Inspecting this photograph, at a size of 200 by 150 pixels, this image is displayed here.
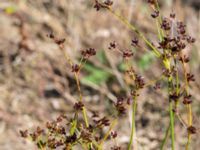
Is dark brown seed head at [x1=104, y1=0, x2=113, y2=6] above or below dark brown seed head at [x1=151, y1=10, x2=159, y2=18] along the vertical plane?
above

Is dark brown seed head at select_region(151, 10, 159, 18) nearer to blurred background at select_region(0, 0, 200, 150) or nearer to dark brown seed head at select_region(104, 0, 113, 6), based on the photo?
dark brown seed head at select_region(104, 0, 113, 6)

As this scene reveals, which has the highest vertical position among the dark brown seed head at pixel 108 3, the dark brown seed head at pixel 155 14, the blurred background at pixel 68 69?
the blurred background at pixel 68 69

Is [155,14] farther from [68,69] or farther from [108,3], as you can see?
[68,69]

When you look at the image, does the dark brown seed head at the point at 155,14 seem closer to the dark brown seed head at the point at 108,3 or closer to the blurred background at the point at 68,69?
the dark brown seed head at the point at 108,3

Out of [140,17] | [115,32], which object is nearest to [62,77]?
[115,32]

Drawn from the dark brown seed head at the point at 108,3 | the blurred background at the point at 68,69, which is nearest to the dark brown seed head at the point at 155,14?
the dark brown seed head at the point at 108,3

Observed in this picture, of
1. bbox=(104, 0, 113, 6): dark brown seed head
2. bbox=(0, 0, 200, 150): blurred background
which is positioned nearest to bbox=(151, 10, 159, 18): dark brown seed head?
bbox=(104, 0, 113, 6): dark brown seed head

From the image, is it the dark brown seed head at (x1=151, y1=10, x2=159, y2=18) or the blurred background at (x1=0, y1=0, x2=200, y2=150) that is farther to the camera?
the blurred background at (x1=0, y1=0, x2=200, y2=150)

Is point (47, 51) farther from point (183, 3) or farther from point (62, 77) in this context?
point (183, 3)
